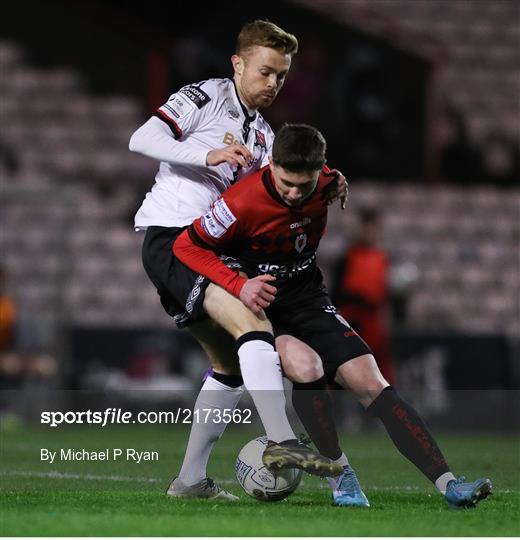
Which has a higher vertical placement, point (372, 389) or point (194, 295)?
point (194, 295)

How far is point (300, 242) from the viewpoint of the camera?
17.4 feet

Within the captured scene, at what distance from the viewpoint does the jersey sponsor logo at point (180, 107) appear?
5.48 m

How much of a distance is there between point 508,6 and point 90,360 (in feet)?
28.6

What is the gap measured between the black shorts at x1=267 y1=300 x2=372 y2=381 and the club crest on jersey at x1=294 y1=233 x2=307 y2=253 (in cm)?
21

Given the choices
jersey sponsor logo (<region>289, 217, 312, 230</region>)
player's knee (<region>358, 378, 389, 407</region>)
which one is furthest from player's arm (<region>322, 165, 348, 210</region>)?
player's knee (<region>358, 378, 389, 407</region>)

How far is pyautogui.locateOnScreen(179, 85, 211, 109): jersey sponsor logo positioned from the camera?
5527mm

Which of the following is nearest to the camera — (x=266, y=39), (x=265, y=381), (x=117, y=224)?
(x=265, y=381)

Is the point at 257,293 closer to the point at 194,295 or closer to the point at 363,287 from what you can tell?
the point at 194,295

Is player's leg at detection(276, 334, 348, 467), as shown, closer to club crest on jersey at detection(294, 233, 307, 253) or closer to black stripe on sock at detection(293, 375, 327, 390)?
black stripe on sock at detection(293, 375, 327, 390)

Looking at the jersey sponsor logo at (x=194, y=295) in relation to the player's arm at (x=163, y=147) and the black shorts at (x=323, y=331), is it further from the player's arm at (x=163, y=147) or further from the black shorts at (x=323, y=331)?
the player's arm at (x=163, y=147)

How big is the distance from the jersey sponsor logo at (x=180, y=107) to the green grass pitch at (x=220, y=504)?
1.52 metres

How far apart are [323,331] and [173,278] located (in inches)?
24.5

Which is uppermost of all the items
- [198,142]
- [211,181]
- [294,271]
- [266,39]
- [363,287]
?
[266,39]

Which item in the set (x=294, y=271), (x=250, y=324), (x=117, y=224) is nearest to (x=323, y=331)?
(x=294, y=271)
